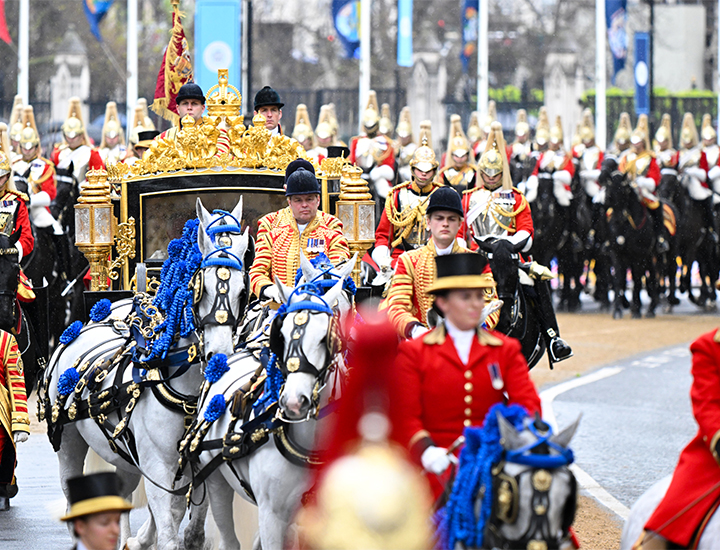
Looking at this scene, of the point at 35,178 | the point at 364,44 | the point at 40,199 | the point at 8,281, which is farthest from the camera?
the point at 364,44

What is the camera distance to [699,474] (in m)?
5.45

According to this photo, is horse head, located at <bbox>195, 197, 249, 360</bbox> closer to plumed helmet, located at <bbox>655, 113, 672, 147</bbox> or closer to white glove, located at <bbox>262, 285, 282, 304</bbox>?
white glove, located at <bbox>262, 285, 282, 304</bbox>

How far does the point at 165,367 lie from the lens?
24.6ft

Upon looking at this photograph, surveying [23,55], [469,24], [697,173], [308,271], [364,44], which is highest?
[469,24]

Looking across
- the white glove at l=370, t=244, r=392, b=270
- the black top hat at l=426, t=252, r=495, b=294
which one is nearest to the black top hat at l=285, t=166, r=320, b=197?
the white glove at l=370, t=244, r=392, b=270

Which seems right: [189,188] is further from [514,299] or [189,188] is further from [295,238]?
[514,299]

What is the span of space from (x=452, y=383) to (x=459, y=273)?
41 cm

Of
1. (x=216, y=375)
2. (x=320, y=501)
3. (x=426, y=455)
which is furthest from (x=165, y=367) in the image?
(x=426, y=455)

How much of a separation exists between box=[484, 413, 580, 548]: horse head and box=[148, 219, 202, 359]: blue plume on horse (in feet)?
9.70

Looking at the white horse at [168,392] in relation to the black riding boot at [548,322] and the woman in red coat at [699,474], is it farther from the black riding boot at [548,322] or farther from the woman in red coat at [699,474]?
the black riding boot at [548,322]

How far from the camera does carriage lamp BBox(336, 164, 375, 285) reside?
33.1 ft

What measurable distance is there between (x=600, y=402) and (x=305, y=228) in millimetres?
7148

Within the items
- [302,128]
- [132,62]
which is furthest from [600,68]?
[302,128]

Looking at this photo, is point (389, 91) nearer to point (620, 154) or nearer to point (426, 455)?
point (620, 154)
